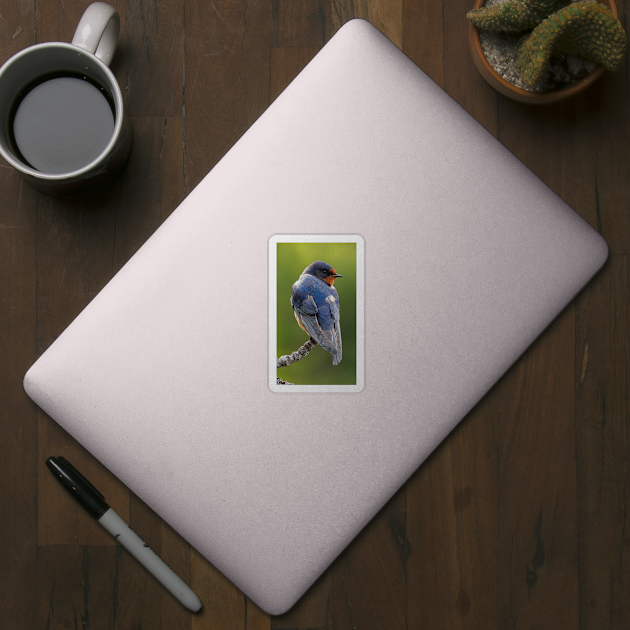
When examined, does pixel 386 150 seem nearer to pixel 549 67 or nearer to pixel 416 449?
pixel 549 67

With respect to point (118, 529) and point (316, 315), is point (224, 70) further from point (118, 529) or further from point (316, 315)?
point (118, 529)

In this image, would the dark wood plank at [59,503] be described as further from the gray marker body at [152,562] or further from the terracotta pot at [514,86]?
the terracotta pot at [514,86]

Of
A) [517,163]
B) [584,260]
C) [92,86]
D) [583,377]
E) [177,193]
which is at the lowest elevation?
[583,377]

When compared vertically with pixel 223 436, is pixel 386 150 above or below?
above

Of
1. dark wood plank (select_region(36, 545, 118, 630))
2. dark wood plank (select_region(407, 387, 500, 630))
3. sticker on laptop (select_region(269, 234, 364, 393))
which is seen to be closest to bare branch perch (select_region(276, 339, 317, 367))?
sticker on laptop (select_region(269, 234, 364, 393))

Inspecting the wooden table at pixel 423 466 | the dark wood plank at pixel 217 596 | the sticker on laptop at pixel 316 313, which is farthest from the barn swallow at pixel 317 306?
the dark wood plank at pixel 217 596

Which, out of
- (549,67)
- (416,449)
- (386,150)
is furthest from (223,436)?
(549,67)
